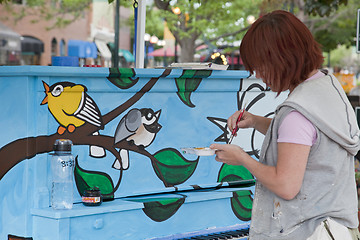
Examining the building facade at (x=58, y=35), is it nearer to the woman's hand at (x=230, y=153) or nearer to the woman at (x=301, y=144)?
the woman's hand at (x=230, y=153)

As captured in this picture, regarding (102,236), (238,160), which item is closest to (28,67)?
(102,236)

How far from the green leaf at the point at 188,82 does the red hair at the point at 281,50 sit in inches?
57.8

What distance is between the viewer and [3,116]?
10.4 feet

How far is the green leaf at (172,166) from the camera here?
359cm

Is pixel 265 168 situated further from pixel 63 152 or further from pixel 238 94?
pixel 238 94

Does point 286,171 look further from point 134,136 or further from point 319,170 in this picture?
point 134,136

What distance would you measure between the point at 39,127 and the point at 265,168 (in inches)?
54.8

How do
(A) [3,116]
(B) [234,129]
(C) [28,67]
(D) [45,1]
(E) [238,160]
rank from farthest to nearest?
(D) [45,1], (A) [3,116], (C) [28,67], (B) [234,129], (E) [238,160]

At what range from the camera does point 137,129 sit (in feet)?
11.4

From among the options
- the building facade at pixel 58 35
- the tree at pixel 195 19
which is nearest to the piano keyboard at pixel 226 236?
the tree at pixel 195 19

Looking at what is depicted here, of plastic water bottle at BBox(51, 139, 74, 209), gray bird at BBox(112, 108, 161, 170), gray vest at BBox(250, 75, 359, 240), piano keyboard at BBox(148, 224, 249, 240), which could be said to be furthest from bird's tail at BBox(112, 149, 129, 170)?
gray vest at BBox(250, 75, 359, 240)

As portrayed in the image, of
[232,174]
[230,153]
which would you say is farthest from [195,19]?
[230,153]

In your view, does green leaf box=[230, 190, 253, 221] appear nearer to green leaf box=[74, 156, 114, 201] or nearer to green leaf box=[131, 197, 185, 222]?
green leaf box=[131, 197, 185, 222]

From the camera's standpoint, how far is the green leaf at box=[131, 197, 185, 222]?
10.9 feet
